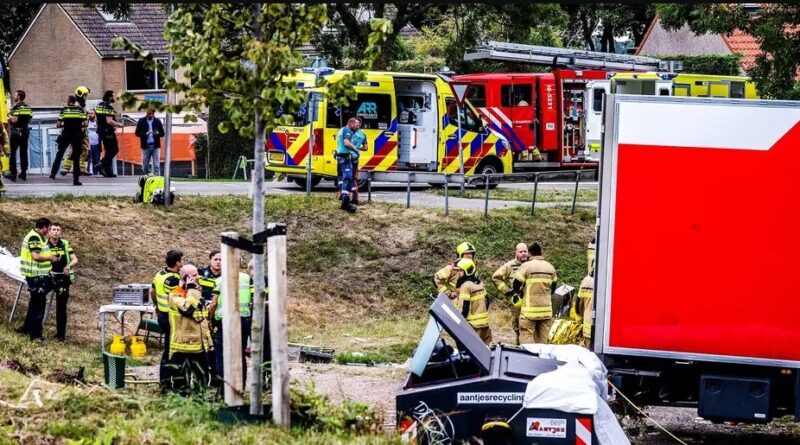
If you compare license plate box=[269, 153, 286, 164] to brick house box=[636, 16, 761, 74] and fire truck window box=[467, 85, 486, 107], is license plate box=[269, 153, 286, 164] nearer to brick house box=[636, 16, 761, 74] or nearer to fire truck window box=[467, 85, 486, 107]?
fire truck window box=[467, 85, 486, 107]

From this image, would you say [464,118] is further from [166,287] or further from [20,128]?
[166,287]

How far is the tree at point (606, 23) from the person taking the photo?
54.2 metres

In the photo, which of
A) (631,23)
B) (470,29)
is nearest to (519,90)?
→ (470,29)

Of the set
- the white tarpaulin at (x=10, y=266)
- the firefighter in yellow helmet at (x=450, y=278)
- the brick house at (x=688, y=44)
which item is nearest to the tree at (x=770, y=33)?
the firefighter in yellow helmet at (x=450, y=278)

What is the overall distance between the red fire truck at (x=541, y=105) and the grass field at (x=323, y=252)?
26.7 feet

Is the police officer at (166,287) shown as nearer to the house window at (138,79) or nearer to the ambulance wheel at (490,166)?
the ambulance wheel at (490,166)

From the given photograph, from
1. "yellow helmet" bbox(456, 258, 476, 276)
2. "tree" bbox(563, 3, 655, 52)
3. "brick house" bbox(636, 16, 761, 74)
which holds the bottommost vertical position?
"yellow helmet" bbox(456, 258, 476, 276)

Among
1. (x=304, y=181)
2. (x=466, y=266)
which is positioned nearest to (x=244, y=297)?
(x=466, y=266)

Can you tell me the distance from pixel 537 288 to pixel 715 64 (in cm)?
3087

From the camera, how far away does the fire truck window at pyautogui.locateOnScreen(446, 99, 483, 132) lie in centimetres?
2833

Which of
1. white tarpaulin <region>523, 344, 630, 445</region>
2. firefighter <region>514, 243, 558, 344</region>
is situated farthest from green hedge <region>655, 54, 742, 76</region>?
white tarpaulin <region>523, 344, 630, 445</region>

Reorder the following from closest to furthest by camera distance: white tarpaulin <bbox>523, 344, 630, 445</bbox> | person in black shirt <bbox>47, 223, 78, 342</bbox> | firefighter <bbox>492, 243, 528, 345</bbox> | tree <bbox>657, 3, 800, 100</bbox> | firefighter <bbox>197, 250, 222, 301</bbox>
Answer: white tarpaulin <bbox>523, 344, 630, 445</bbox> < firefighter <bbox>197, 250, 222, 301</bbox> < person in black shirt <bbox>47, 223, 78, 342</bbox> < firefighter <bbox>492, 243, 528, 345</bbox> < tree <bbox>657, 3, 800, 100</bbox>

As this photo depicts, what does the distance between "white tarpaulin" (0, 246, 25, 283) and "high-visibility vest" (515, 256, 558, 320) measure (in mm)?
6493

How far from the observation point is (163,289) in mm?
13281
